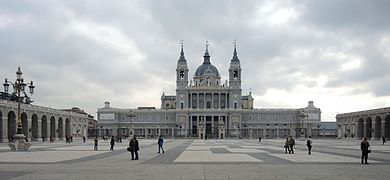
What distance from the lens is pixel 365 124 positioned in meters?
113

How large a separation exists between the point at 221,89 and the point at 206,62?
17.5 meters

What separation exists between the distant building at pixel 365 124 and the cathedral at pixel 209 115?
36029 millimetres

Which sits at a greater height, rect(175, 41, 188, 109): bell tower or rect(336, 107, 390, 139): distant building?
rect(175, 41, 188, 109): bell tower

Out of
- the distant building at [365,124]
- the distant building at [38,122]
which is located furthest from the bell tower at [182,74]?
the distant building at [365,124]

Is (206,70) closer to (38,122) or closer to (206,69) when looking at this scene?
(206,69)

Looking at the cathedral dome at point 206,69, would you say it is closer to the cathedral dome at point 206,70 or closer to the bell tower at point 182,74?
the cathedral dome at point 206,70

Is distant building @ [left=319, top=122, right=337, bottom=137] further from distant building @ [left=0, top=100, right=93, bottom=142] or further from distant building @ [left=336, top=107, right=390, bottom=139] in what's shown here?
distant building @ [left=0, top=100, right=93, bottom=142]

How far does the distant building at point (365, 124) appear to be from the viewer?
330 feet

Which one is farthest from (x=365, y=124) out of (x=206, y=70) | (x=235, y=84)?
(x=206, y=70)

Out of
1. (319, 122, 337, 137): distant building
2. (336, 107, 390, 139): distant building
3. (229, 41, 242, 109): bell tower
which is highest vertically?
(229, 41, 242, 109): bell tower

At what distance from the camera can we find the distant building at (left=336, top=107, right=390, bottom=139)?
10044cm

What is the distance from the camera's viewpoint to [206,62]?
187500mm

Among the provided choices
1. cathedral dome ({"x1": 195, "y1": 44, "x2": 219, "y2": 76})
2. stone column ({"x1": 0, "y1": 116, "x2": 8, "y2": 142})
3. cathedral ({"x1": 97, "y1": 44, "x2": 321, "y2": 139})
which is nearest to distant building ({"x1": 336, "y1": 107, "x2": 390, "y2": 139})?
cathedral ({"x1": 97, "y1": 44, "x2": 321, "y2": 139})

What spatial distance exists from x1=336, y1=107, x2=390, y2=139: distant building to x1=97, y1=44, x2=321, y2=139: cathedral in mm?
36029
